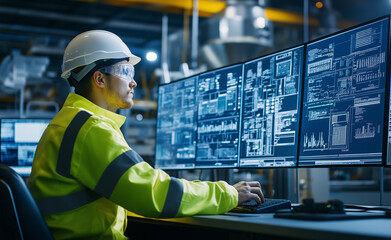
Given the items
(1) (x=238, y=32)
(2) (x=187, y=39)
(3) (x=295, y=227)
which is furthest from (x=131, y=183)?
(2) (x=187, y=39)

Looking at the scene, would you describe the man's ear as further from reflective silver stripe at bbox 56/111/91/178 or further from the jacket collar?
reflective silver stripe at bbox 56/111/91/178

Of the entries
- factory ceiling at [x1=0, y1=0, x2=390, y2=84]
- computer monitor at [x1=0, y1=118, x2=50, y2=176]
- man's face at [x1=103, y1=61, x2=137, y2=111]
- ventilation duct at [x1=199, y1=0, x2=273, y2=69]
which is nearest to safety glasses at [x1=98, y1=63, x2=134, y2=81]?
man's face at [x1=103, y1=61, x2=137, y2=111]

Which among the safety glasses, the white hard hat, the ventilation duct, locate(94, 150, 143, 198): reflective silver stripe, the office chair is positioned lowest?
the office chair

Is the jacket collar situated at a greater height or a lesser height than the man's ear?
lesser

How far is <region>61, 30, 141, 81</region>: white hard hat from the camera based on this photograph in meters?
1.90

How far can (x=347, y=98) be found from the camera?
1636mm

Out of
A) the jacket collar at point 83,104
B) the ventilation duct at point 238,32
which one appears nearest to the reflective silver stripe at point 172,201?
the jacket collar at point 83,104

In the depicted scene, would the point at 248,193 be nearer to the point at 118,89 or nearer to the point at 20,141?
the point at 118,89

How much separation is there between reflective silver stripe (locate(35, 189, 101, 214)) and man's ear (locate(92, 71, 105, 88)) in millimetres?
483

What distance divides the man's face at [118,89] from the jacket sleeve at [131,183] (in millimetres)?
363

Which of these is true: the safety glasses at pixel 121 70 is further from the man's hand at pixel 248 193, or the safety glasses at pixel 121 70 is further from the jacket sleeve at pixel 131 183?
the man's hand at pixel 248 193

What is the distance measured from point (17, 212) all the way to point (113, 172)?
0.29 m

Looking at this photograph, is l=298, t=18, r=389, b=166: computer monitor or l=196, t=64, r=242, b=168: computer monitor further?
l=196, t=64, r=242, b=168: computer monitor

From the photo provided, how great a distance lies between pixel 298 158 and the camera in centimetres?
179
